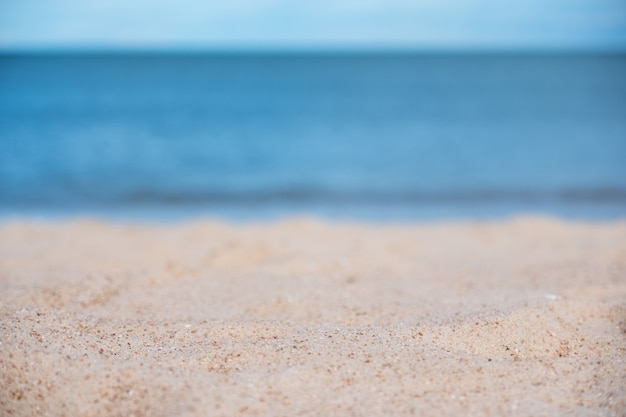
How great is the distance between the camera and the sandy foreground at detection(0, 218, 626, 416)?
249cm

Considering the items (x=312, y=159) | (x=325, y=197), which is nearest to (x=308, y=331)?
(x=325, y=197)

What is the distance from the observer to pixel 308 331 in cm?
329

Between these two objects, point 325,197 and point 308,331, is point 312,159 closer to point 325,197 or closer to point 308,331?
point 325,197

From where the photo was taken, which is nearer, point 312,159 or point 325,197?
point 325,197

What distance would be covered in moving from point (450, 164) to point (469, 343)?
1166cm

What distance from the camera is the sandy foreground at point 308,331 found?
249cm

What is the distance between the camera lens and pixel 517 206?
10.3 m

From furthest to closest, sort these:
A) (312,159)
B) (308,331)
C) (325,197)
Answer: (312,159) < (325,197) < (308,331)

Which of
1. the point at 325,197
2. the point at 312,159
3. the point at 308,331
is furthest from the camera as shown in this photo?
the point at 312,159

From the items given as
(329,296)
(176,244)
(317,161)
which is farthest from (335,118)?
(329,296)

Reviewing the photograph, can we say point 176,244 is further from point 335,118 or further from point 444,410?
point 335,118

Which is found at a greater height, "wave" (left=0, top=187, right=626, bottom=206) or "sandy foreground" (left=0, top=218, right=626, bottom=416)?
"sandy foreground" (left=0, top=218, right=626, bottom=416)

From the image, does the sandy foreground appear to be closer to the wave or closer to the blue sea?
the blue sea

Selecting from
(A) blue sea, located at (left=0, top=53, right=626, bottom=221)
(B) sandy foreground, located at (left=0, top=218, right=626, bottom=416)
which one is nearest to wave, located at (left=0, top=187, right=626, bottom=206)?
(A) blue sea, located at (left=0, top=53, right=626, bottom=221)
